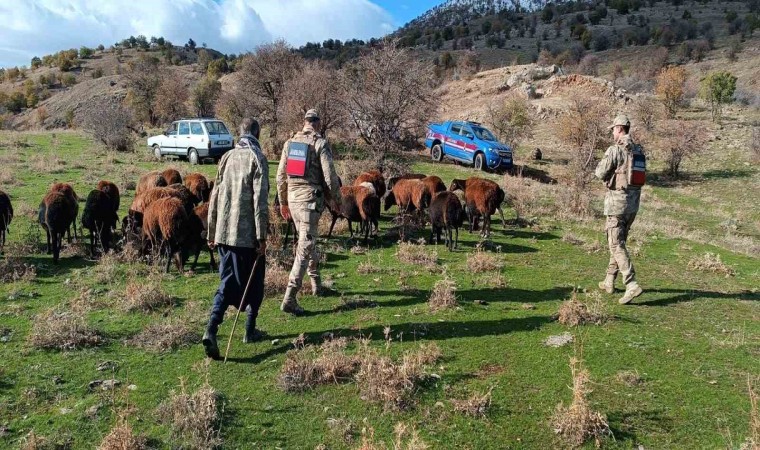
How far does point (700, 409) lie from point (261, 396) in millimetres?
3832

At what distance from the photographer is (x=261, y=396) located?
14.9 ft

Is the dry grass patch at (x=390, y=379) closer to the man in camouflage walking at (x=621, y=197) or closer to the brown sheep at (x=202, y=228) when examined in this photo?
the man in camouflage walking at (x=621, y=197)

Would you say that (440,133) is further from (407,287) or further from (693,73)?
(693,73)

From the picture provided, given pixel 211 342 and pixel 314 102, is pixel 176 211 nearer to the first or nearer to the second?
pixel 211 342

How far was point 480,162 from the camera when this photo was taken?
→ 2248cm

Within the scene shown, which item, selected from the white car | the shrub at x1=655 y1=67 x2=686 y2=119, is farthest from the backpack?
the shrub at x1=655 y1=67 x2=686 y2=119

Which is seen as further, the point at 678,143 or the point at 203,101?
the point at 203,101

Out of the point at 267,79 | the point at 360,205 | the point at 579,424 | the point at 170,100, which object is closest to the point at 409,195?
the point at 360,205

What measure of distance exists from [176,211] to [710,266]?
370 inches

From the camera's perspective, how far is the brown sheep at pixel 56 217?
8578 mm

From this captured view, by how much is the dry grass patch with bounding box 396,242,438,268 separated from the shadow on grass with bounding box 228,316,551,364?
2394 millimetres

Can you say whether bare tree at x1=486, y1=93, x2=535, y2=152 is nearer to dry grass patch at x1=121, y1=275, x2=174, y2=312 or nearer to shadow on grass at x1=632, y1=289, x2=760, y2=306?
shadow on grass at x1=632, y1=289, x2=760, y2=306

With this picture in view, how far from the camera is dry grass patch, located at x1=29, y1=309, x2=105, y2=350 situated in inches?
211

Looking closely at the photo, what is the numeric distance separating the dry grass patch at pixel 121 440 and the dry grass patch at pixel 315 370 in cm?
127
